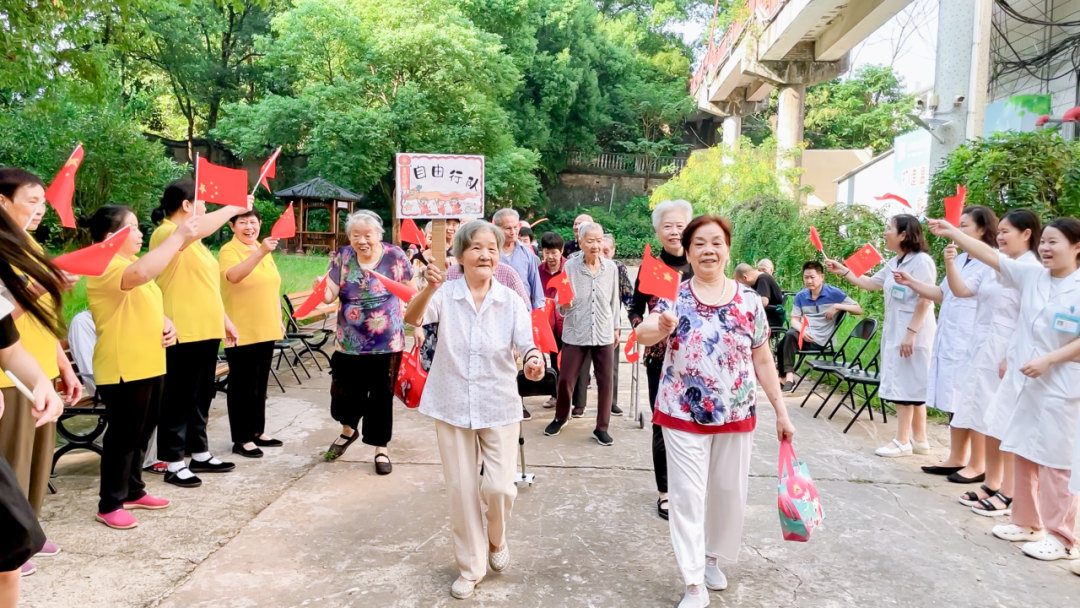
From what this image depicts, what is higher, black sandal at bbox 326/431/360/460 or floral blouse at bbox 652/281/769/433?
floral blouse at bbox 652/281/769/433

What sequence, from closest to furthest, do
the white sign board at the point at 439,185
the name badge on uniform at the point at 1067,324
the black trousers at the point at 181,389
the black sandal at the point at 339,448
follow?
the name badge on uniform at the point at 1067,324 → the black trousers at the point at 181,389 → the black sandal at the point at 339,448 → the white sign board at the point at 439,185

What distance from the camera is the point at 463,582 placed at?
10.1 feet

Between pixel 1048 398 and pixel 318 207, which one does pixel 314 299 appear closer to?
pixel 1048 398

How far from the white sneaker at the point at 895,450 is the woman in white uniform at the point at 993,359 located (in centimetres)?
80

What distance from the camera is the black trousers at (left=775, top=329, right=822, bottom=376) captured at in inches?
294

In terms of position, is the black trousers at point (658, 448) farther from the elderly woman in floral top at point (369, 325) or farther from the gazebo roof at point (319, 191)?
the gazebo roof at point (319, 191)

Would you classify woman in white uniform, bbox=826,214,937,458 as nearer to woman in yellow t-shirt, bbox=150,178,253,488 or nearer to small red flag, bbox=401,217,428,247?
small red flag, bbox=401,217,428,247

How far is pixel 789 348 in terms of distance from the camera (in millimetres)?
7484

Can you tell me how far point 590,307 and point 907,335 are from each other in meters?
2.19

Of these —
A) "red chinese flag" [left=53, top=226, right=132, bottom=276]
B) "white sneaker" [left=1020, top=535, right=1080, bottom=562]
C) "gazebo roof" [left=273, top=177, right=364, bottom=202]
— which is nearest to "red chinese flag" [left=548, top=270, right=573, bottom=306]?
"white sneaker" [left=1020, top=535, right=1080, bottom=562]

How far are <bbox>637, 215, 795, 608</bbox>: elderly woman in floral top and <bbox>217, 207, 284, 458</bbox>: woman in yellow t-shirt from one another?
2806 millimetres

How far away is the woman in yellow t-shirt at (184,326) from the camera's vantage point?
165 inches

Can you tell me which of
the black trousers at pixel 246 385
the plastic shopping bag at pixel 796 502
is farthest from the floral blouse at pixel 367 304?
the plastic shopping bag at pixel 796 502

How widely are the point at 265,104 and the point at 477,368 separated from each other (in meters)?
20.2
